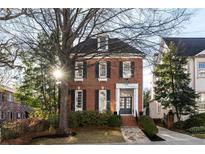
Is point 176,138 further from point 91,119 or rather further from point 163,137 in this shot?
point 91,119

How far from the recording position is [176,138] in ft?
39.2

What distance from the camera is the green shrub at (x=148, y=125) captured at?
12375 mm

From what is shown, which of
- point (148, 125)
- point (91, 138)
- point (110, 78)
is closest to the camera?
point (91, 138)

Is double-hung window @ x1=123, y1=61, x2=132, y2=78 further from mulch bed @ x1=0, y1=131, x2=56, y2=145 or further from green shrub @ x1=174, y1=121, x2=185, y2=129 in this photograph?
mulch bed @ x1=0, y1=131, x2=56, y2=145

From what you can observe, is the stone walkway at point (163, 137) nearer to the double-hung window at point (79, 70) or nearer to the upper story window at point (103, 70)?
the upper story window at point (103, 70)

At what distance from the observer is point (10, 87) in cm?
1341

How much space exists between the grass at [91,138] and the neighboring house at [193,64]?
1.16 metres

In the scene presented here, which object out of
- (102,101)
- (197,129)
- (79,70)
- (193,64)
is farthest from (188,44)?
(79,70)

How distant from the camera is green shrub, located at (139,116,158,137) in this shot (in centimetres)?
1238

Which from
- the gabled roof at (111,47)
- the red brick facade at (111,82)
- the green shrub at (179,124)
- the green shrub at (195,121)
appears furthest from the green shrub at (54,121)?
the green shrub at (195,121)

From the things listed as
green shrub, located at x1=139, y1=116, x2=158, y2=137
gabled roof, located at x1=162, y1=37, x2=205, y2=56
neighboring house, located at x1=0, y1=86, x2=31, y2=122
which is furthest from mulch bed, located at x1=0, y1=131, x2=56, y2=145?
gabled roof, located at x1=162, y1=37, x2=205, y2=56

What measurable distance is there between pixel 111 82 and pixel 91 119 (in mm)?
1101

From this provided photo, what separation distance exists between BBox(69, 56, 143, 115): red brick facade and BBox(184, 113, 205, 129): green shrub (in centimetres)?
133
